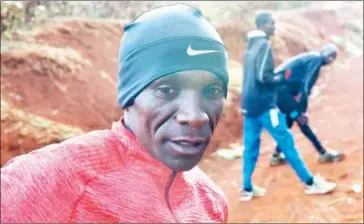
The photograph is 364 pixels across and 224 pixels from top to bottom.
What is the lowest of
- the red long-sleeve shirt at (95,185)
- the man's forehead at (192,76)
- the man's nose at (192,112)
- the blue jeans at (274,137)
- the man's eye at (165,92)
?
the blue jeans at (274,137)

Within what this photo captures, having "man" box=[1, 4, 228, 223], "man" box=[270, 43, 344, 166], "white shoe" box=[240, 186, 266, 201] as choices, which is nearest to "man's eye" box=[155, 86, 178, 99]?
"man" box=[1, 4, 228, 223]

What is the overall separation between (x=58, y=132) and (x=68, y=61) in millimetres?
1813

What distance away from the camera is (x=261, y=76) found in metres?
4.86

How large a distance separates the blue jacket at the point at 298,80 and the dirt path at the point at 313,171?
2.95 ft

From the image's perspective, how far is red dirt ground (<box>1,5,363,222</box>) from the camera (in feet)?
16.9

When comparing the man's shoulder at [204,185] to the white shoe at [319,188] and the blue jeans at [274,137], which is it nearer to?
the blue jeans at [274,137]

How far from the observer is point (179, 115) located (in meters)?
1.18

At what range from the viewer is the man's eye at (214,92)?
4.06 ft

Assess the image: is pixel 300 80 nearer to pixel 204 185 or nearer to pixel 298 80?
pixel 298 80

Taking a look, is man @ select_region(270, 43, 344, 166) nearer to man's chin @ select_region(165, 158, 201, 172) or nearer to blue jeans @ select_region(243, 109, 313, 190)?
blue jeans @ select_region(243, 109, 313, 190)

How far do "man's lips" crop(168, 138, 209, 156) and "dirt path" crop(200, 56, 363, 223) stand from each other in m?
3.94

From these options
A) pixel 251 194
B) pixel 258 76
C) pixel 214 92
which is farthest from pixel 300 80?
pixel 214 92

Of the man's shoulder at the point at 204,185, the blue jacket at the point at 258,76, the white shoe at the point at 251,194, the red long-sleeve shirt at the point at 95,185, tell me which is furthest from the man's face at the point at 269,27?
the red long-sleeve shirt at the point at 95,185

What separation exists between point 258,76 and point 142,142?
3.75 metres
